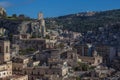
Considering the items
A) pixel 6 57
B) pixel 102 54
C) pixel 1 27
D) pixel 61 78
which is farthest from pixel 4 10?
pixel 61 78

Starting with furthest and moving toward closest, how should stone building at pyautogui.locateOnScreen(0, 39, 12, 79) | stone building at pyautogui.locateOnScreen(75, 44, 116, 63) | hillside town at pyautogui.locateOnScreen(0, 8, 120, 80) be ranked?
stone building at pyautogui.locateOnScreen(75, 44, 116, 63), hillside town at pyautogui.locateOnScreen(0, 8, 120, 80), stone building at pyautogui.locateOnScreen(0, 39, 12, 79)

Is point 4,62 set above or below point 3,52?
below


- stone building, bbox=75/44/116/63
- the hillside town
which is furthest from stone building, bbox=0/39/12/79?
stone building, bbox=75/44/116/63

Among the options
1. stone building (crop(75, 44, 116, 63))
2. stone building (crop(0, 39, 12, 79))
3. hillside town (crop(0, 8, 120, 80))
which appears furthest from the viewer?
stone building (crop(75, 44, 116, 63))

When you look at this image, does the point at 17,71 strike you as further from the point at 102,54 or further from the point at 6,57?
the point at 102,54

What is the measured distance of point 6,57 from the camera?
5341 cm

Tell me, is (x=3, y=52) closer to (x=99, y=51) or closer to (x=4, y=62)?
(x=4, y=62)

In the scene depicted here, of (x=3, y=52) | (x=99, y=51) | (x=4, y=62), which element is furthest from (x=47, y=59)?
(x=99, y=51)

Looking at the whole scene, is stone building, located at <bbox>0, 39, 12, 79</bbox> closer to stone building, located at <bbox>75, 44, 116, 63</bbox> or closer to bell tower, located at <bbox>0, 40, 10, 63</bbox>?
bell tower, located at <bbox>0, 40, 10, 63</bbox>

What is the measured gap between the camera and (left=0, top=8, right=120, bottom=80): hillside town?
51.3m

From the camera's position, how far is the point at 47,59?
60875 mm

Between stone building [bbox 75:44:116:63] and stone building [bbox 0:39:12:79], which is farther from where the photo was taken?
stone building [bbox 75:44:116:63]

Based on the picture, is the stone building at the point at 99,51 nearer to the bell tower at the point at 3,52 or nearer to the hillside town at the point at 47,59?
the hillside town at the point at 47,59

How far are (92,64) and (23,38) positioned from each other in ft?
69.8
